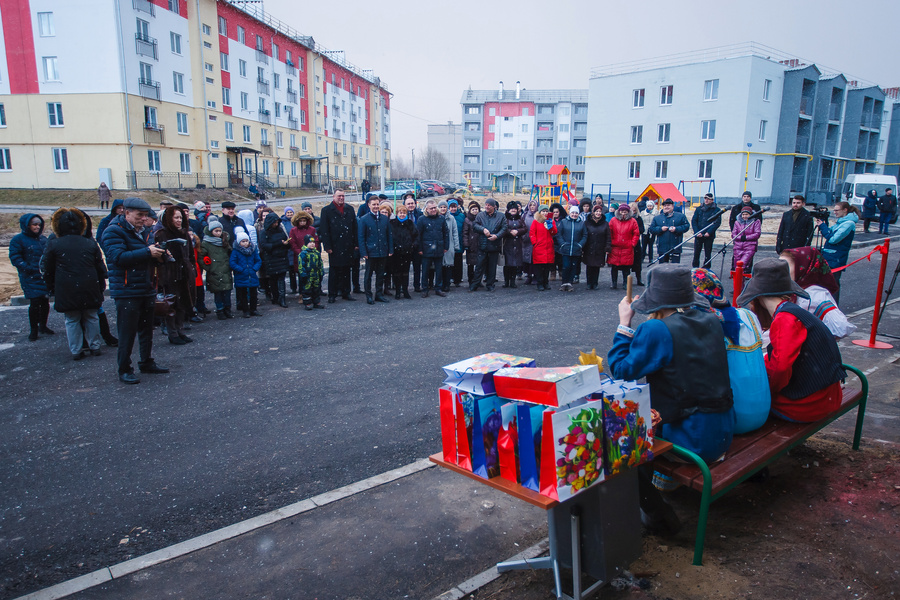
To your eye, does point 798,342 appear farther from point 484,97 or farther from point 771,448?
point 484,97

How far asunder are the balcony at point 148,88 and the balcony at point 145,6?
431 centimetres

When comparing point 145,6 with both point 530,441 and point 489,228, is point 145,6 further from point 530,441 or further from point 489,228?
point 530,441

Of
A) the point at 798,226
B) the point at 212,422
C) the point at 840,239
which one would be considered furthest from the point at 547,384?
the point at 798,226

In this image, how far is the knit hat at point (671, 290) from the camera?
3096mm

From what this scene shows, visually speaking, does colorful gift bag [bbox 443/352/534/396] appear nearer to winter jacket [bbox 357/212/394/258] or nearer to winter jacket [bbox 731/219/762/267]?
winter jacket [bbox 357/212/394/258]

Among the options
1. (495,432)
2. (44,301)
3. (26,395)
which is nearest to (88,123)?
(44,301)

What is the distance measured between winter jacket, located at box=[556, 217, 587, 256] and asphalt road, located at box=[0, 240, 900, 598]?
321 cm

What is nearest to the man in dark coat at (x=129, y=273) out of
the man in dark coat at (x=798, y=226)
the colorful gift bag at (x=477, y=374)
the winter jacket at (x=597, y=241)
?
the colorful gift bag at (x=477, y=374)

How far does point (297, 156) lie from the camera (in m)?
58.3

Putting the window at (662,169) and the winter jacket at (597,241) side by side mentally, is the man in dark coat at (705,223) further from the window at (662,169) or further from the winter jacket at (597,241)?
the window at (662,169)

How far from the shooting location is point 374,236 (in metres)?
10.9

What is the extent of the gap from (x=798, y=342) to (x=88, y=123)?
4291cm

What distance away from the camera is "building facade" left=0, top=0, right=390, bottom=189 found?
35.8 metres

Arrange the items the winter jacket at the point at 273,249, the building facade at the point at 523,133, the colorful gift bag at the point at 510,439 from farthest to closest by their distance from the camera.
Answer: the building facade at the point at 523,133 → the winter jacket at the point at 273,249 → the colorful gift bag at the point at 510,439
